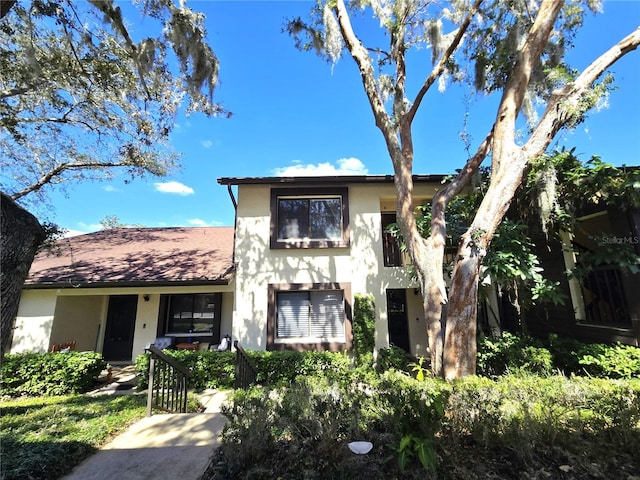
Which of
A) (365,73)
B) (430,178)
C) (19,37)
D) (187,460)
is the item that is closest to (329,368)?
(187,460)

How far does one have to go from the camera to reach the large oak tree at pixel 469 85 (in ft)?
16.5

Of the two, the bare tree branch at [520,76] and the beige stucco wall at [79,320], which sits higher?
the bare tree branch at [520,76]

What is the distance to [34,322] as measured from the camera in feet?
29.1

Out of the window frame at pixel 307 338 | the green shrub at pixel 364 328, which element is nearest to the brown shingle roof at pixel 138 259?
the window frame at pixel 307 338

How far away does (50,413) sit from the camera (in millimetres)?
5238

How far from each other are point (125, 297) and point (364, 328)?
9034 millimetres

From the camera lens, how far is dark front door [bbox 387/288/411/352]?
34.0 ft

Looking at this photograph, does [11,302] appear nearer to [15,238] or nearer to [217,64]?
[15,238]

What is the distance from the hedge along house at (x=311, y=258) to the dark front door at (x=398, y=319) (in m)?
0.81

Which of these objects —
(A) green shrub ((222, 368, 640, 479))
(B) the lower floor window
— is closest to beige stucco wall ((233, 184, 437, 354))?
(B) the lower floor window

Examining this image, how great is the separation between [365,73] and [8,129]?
9.82m

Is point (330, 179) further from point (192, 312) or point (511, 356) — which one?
point (192, 312)

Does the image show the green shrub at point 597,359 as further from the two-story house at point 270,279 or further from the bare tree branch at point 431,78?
the bare tree branch at point 431,78

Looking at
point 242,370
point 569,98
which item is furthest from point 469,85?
point 242,370
